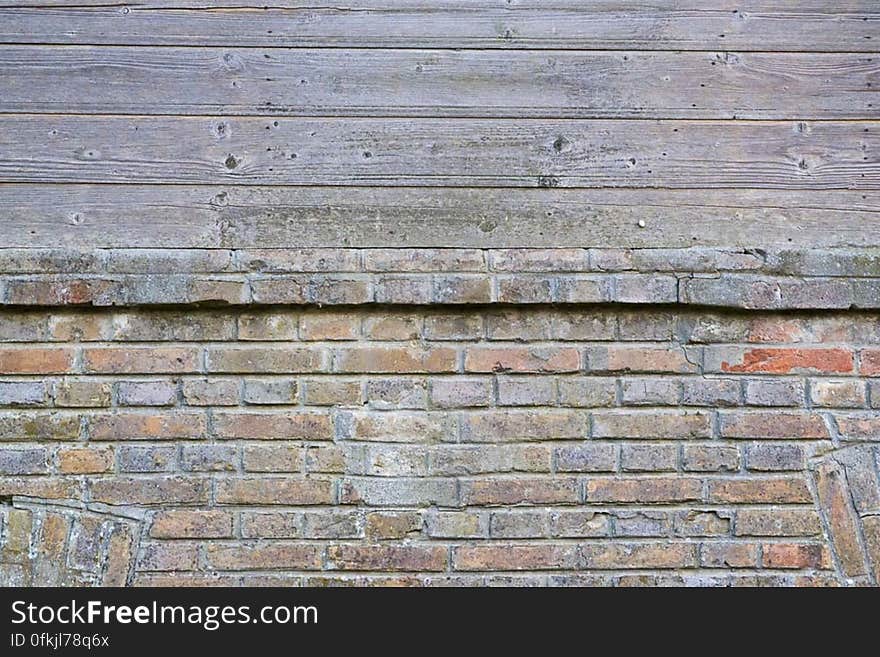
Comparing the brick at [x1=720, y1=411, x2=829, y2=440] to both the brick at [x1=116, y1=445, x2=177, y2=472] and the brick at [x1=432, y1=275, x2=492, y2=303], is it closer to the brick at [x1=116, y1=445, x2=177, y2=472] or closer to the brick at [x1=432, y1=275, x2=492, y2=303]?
the brick at [x1=432, y1=275, x2=492, y2=303]

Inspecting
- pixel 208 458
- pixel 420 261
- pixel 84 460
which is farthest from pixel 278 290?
pixel 84 460

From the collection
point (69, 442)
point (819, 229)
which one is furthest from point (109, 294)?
point (819, 229)

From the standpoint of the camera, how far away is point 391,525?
221cm

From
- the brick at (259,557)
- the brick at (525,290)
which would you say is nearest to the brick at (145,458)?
the brick at (259,557)

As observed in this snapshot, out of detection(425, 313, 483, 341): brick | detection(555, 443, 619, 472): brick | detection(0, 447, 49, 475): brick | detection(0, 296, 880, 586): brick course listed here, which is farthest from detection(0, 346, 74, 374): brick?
detection(555, 443, 619, 472): brick

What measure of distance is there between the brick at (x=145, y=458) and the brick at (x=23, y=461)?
7.9 inches

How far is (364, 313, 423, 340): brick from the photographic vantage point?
2.24 meters

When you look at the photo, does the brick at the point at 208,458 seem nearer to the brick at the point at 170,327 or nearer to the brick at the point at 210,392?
the brick at the point at 210,392

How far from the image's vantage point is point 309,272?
2209 millimetres

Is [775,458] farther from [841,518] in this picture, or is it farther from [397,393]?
[397,393]

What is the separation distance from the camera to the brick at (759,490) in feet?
7.30

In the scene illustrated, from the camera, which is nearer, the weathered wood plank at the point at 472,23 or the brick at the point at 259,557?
the brick at the point at 259,557

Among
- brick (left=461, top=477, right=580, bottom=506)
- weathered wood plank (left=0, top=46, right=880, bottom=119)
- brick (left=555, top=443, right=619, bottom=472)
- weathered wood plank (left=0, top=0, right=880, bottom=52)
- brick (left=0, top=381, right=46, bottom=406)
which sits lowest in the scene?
brick (left=461, top=477, right=580, bottom=506)

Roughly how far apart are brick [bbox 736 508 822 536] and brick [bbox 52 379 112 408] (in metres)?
1.77
